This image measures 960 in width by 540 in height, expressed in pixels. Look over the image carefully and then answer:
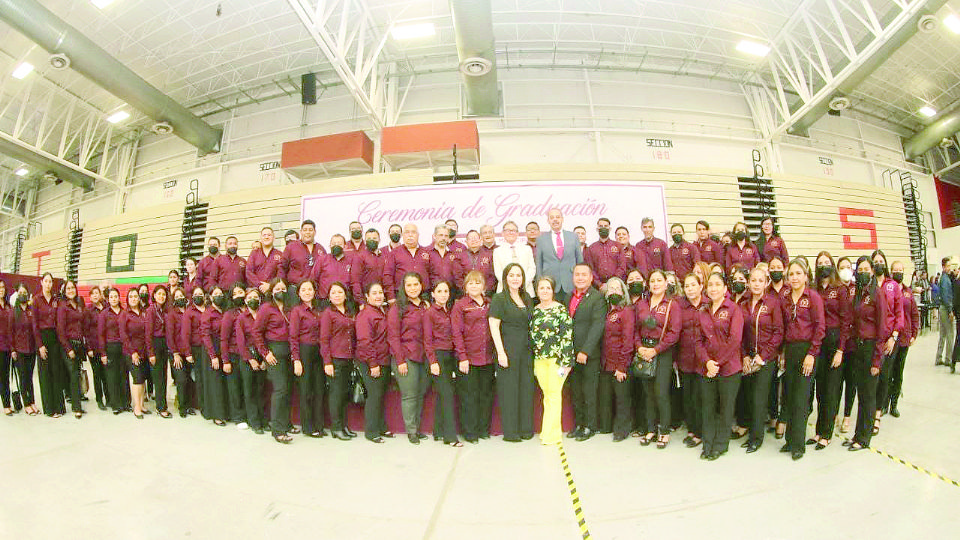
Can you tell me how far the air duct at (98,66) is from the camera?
6.93 meters

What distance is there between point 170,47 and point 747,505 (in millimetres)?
12910

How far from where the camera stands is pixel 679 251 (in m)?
5.03

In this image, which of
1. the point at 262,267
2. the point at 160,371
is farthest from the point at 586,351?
the point at 160,371

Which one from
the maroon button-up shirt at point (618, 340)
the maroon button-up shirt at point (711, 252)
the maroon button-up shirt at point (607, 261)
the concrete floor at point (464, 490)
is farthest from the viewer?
the maroon button-up shirt at point (711, 252)

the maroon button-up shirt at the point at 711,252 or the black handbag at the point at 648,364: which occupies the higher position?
the maroon button-up shirt at the point at 711,252

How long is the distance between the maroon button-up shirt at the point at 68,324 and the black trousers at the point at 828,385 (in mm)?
7269

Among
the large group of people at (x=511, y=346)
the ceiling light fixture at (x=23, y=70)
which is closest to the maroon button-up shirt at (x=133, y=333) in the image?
the large group of people at (x=511, y=346)

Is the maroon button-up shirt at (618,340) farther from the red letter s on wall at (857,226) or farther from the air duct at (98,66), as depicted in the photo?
the air duct at (98,66)

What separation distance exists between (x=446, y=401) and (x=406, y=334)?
0.65 metres

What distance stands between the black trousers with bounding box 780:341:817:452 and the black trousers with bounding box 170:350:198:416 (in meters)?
5.41

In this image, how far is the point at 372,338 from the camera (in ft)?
11.3

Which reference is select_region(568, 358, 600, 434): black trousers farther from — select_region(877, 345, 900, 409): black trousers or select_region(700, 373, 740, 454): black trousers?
select_region(877, 345, 900, 409): black trousers

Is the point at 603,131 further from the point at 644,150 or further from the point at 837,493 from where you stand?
the point at 837,493

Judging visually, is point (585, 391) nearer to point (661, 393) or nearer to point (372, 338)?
point (661, 393)
